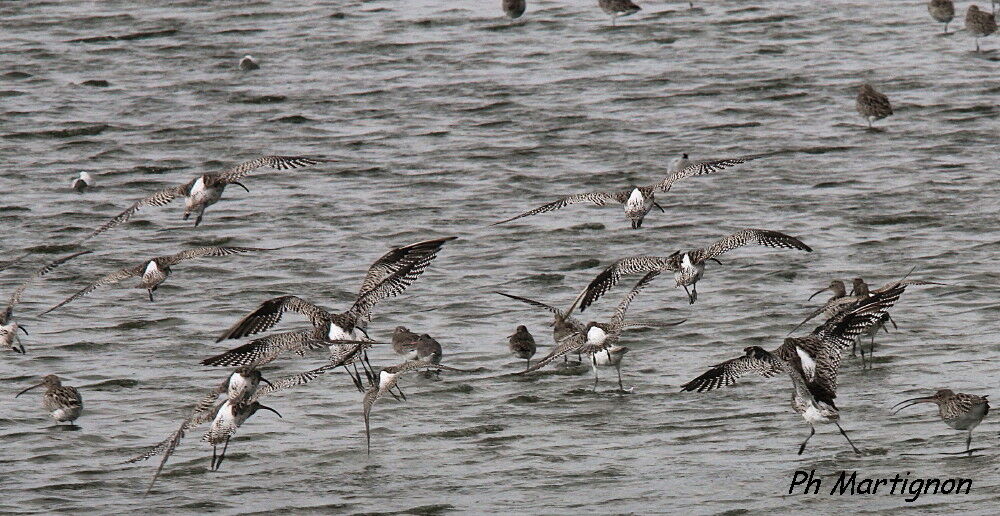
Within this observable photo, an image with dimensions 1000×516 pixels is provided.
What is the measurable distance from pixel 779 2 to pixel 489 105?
7.59m

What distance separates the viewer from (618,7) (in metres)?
28.9

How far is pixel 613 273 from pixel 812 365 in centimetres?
253

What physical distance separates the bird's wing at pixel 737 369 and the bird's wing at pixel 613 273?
1831 millimetres

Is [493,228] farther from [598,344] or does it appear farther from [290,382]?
[290,382]

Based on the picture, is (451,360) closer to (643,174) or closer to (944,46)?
(643,174)

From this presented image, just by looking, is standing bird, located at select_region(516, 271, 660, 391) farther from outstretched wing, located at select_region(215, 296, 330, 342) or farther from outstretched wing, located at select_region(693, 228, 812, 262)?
outstretched wing, located at select_region(215, 296, 330, 342)

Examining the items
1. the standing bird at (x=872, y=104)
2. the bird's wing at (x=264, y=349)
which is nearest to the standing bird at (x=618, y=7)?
the standing bird at (x=872, y=104)

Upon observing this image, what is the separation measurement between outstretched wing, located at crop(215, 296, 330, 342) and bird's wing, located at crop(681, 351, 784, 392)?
3.20 metres

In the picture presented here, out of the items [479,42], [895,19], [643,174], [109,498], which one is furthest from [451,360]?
[895,19]

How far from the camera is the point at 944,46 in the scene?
26.9 meters

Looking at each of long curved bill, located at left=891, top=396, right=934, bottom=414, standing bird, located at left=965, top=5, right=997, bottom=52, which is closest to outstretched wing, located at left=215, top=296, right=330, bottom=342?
long curved bill, located at left=891, top=396, right=934, bottom=414

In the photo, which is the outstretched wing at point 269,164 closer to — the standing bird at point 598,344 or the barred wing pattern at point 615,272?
the barred wing pattern at point 615,272

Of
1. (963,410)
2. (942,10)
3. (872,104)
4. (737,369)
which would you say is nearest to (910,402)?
(963,410)

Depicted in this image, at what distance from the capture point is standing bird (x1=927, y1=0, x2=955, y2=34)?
1067 inches
